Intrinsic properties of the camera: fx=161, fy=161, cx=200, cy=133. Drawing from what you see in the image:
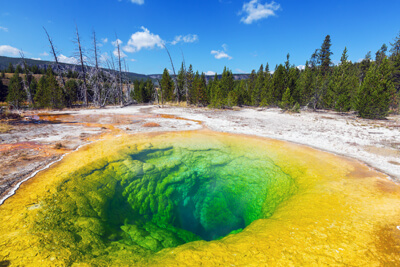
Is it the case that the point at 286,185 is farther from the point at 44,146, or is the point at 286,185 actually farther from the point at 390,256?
the point at 44,146

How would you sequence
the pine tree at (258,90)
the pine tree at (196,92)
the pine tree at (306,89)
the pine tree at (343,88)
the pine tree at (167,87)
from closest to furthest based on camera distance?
the pine tree at (343,88) → the pine tree at (306,89) → the pine tree at (196,92) → the pine tree at (258,90) → the pine tree at (167,87)

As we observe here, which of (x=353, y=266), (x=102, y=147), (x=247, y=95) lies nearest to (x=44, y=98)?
(x=102, y=147)

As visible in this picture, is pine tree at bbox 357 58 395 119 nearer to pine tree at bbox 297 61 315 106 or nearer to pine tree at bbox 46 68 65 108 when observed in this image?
pine tree at bbox 297 61 315 106

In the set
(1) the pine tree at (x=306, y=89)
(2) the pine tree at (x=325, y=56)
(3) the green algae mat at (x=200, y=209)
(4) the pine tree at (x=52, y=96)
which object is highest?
(2) the pine tree at (x=325, y=56)

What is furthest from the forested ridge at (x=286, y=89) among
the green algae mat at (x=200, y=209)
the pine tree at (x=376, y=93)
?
the green algae mat at (x=200, y=209)

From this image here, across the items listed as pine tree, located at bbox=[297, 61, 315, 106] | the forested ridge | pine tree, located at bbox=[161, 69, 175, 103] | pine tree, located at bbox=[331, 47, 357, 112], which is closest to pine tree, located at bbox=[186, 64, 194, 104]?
the forested ridge

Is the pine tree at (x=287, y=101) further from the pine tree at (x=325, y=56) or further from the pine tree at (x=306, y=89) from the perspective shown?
the pine tree at (x=325, y=56)

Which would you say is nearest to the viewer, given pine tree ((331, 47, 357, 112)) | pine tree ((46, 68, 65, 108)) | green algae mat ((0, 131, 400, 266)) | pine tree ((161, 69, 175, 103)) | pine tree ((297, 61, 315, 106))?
green algae mat ((0, 131, 400, 266))
